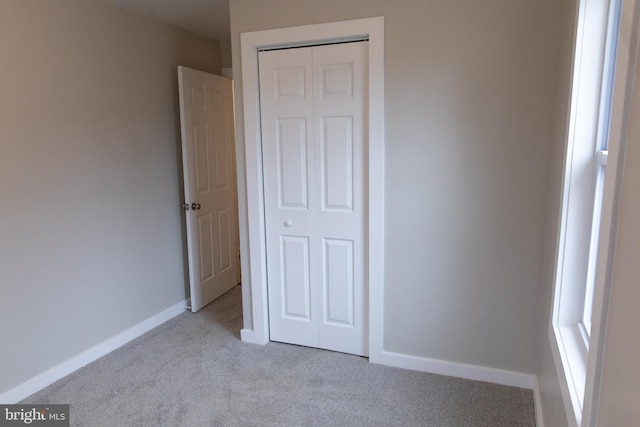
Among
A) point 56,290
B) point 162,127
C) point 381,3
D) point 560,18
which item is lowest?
point 56,290

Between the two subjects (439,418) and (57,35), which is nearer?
(439,418)

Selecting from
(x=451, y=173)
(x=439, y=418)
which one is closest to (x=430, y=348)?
(x=439, y=418)

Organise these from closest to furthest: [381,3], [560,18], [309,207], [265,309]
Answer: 1. [560,18]
2. [381,3]
3. [309,207]
4. [265,309]

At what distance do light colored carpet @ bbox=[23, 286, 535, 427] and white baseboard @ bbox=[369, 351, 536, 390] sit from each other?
38 millimetres

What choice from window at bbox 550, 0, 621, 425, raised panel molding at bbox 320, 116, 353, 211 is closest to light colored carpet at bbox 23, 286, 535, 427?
window at bbox 550, 0, 621, 425

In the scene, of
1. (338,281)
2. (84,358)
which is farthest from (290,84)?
(84,358)

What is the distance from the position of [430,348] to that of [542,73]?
1594 millimetres

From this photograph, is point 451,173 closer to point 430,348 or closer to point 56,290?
point 430,348

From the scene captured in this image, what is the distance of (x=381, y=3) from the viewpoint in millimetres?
2297

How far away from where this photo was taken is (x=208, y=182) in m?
3.54

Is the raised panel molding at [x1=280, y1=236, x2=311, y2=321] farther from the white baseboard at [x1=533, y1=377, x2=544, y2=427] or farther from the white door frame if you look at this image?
the white baseboard at [x1=533, y1=377, x2=544, y2=427]

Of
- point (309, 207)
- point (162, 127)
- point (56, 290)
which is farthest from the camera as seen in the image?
point (162, 127)

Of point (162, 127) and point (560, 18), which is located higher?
point (560, 18)

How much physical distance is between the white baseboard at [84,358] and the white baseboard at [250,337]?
75 cm
